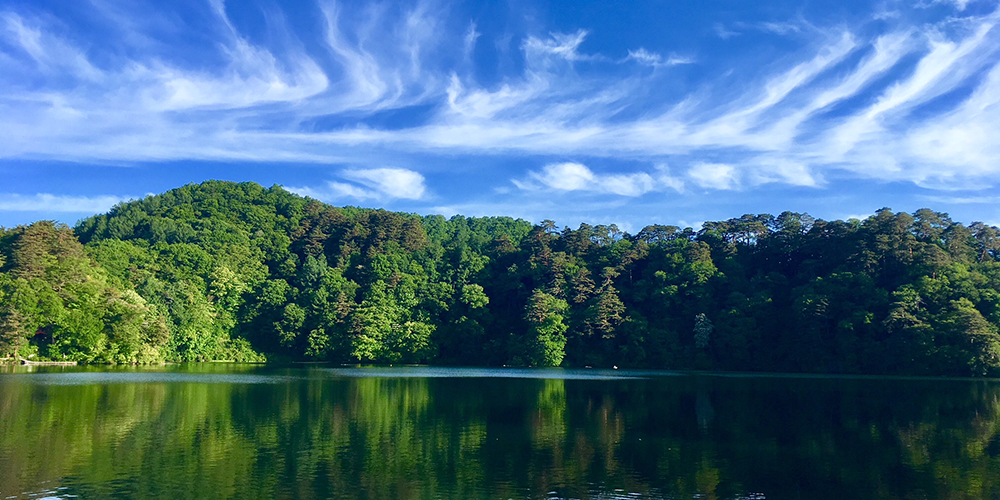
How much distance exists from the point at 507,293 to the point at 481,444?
7502 centimetres

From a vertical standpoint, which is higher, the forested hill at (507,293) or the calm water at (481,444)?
the forested hill at (507,293)

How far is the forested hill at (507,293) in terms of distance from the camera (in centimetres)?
6744

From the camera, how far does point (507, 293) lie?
3905 inches

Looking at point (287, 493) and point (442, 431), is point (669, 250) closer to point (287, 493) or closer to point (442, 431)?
point (442, 431)

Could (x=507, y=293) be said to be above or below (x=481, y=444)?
above

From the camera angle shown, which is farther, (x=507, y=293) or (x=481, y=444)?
(x=507, y=293)

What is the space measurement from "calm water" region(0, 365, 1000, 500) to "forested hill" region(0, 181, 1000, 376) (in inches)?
1072

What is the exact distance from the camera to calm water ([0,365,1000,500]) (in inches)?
707

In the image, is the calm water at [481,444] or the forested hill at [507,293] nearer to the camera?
the calm water at [481,444]

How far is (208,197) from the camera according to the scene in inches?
4823

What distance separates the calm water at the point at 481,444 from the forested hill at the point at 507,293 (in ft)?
89.3

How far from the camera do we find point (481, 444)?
24188 mm

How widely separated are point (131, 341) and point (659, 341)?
56.1m

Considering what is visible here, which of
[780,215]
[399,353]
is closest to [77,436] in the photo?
[399,353]
